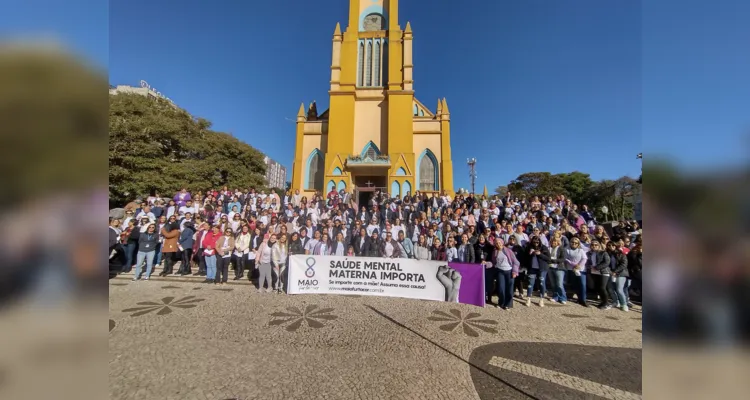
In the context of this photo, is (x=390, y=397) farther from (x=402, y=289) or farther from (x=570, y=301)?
(x=570, y=301)

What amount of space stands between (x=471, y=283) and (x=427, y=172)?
56.9ft

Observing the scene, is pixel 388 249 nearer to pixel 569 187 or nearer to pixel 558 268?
pixel 558 268

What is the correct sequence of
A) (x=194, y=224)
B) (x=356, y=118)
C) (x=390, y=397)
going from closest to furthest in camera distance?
(x=390, y=397) < (x=194, y=224) < (x=356, y=118)

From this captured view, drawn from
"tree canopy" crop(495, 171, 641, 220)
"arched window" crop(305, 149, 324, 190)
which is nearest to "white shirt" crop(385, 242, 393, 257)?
"arched window" crop(305, 149, 324, 190)

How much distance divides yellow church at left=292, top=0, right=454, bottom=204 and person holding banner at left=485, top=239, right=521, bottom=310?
15.3 meters

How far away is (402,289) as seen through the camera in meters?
8.10

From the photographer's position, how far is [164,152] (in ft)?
A: 82.4

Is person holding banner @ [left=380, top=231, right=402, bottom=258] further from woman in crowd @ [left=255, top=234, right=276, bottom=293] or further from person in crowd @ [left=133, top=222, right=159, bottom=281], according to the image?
person in crowd @ [left=133, top=222, right=159, bottom=281]

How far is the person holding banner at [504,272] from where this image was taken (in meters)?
7.35

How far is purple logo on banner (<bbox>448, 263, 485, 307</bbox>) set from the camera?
7555 mm

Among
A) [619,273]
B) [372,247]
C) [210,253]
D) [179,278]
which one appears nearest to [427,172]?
[372,247]
